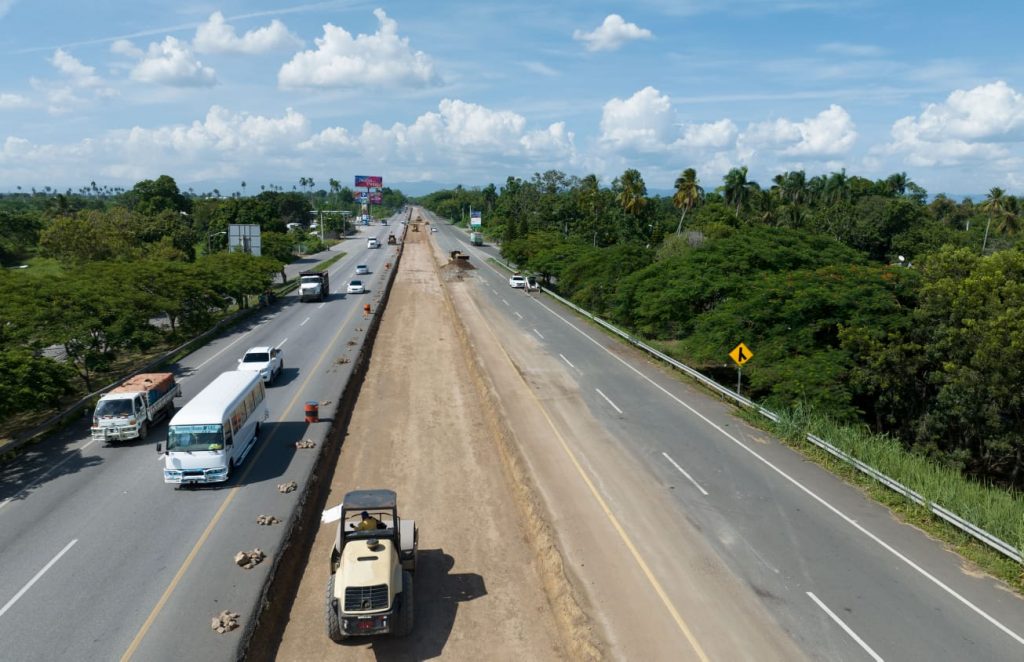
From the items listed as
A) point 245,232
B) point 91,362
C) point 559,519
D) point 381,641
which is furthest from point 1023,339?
point 245,232

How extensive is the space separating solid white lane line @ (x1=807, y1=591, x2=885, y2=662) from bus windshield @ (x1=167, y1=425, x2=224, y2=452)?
18.0 m

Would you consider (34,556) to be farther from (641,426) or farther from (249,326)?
(249,326)

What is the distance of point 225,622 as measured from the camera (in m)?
13.1

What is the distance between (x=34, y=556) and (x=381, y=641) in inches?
397

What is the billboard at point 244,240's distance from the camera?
67.0 m

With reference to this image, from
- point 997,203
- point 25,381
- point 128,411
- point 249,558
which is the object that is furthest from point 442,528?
point 997,203

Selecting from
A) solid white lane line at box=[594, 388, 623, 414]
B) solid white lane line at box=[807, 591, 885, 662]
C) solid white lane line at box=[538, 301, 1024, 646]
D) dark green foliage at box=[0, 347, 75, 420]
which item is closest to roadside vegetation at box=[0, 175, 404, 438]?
dark green foliage at box=[0, 347, 75, 420]

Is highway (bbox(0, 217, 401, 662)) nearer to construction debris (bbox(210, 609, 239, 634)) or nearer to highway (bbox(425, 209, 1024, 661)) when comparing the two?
construction debris (bbox(210, 609, 239, 634))

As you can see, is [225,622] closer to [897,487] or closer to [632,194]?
[897,487]

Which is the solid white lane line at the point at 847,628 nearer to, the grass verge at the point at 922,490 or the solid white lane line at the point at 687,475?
the grass verge at the point at 922,490

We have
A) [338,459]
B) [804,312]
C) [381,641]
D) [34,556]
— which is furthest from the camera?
[804,312]

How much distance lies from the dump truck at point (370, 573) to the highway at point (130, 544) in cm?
224

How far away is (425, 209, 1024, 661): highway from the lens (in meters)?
13.1

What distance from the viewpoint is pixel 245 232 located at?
67.1m
